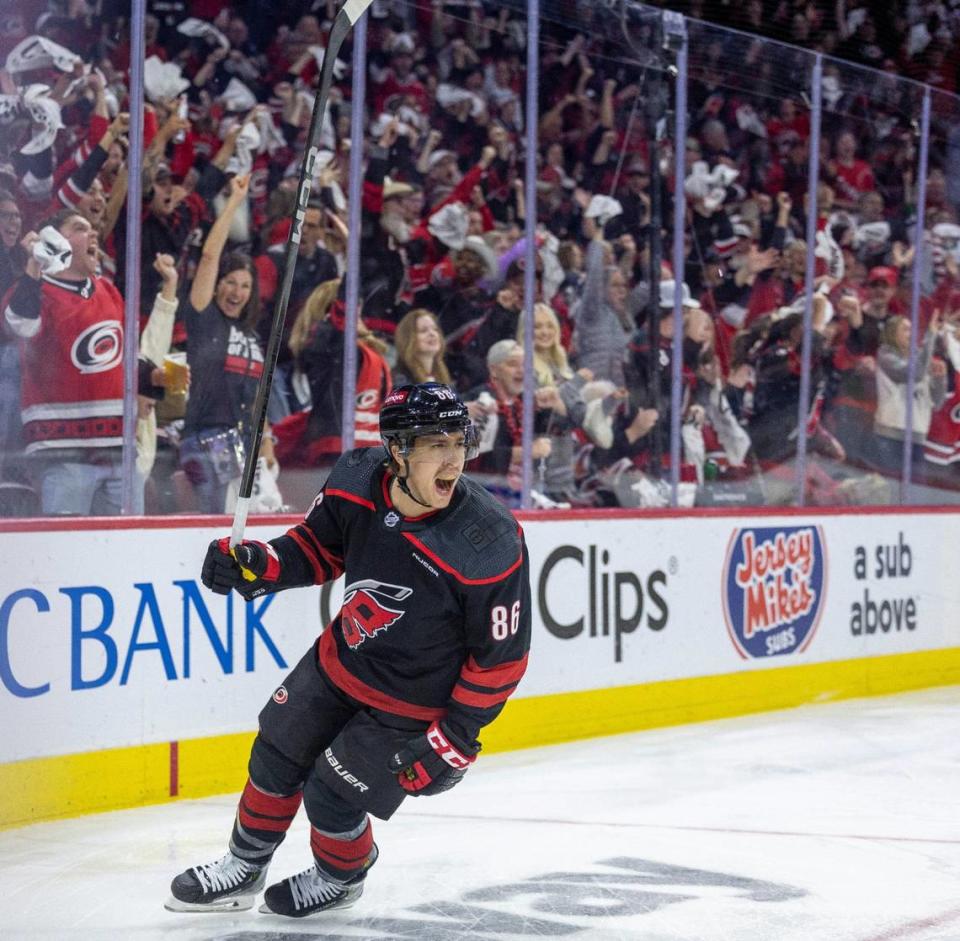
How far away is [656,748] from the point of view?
575cm

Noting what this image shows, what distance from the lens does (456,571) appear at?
10.1 ft

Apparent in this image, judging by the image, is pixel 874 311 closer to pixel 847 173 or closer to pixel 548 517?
pixel 847 173

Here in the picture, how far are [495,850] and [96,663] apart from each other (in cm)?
125

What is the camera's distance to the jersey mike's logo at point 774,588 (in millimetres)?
6719

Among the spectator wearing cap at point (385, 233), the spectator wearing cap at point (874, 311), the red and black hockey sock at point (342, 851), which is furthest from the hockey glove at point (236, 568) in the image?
the spectator wearing cap at point (874, 311)

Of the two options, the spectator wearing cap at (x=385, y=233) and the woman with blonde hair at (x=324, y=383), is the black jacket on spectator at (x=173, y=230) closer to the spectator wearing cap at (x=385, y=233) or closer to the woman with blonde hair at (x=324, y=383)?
the woman with blonde hair at (x=324, y=383)

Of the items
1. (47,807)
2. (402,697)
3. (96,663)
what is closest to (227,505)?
(96,663)

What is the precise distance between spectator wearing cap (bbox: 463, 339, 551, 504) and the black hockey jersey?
2.71 meters

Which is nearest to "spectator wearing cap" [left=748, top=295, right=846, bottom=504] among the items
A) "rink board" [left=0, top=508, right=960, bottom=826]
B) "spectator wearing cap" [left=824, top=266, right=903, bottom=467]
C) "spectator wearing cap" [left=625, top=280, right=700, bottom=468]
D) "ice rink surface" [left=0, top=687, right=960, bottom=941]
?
"spectator wearing cap" [left=824, top=266, right=903, bottom=467]

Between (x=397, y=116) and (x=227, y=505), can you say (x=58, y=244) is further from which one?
(x=397, y=116)

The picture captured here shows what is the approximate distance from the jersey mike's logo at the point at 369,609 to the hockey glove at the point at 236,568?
17 centimetres

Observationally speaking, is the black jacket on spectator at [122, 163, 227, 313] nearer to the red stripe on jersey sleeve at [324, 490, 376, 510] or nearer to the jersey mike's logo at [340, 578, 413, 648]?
the red stripe on jersey sleeve at [324, 490, 376, 510]

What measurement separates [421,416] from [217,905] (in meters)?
1.13

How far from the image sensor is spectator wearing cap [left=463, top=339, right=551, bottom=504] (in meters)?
5.97
